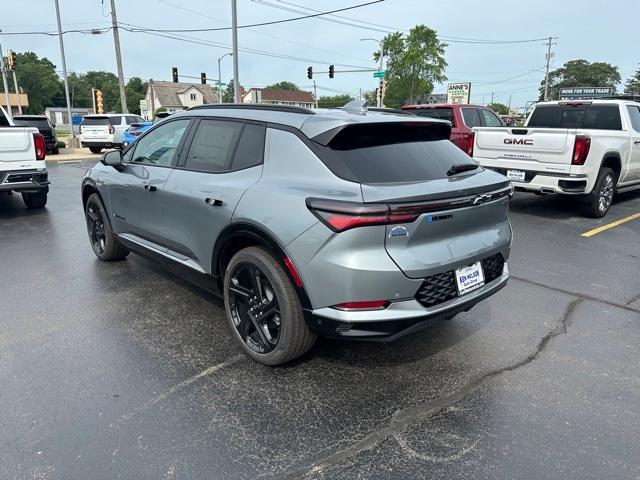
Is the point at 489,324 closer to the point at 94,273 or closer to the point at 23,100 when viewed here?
Answer: the point at 94,273

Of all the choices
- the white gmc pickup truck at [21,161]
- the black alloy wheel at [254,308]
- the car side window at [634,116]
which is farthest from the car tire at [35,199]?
the car side window at [634,116]

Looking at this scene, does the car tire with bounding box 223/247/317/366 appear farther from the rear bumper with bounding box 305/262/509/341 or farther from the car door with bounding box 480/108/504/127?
the car door with bounding box 480/108/504/127

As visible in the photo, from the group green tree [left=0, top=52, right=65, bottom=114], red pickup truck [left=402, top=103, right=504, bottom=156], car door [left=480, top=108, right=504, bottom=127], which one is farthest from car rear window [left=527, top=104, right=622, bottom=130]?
green tree [left=0, top=52, right=65, bottom=114]

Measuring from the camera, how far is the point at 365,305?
8.77 ft

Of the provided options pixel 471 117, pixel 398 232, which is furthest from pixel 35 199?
pixel 471 117

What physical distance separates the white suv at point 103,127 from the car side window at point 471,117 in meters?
15.3

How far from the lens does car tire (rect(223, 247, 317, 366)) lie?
9.62ft

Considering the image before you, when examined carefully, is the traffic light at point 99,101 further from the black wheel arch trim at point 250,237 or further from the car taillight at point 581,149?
the black wheel arch trim at point 250,237

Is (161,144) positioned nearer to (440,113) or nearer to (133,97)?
(440,113)

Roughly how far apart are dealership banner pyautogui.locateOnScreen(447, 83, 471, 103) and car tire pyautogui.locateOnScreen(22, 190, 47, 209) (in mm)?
35224

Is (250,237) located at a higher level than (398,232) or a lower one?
lower

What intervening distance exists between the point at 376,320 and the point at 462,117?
30.8ft

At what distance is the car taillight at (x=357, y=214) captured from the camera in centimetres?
257

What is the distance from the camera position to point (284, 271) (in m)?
2.94
